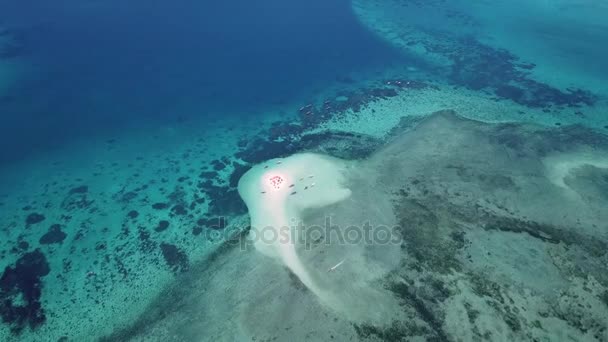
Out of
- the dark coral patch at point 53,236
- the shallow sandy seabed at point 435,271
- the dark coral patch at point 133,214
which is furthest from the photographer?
the dark coral patch at point 133,214

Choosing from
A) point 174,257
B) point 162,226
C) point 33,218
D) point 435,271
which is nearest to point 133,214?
point 162,226

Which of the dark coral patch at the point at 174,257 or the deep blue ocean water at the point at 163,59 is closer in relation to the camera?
the dark coral patch at the point at 174,257

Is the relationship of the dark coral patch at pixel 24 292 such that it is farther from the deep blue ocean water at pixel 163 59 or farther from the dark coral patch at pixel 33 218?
the deep blue ocean water at pixel 163 59

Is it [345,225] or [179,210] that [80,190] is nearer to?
[179,210]

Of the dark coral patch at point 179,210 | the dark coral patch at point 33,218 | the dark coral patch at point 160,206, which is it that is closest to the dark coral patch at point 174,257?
the dark coral patch at point 179,210

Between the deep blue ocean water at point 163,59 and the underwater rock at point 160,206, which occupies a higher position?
the deep blue ocean water at point 163,59

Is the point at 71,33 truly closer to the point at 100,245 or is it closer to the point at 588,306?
the point at 100,245
